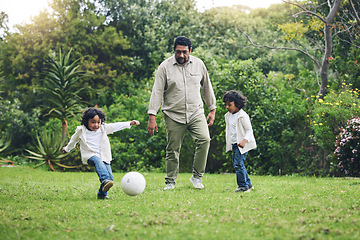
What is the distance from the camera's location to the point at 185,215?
401 cm

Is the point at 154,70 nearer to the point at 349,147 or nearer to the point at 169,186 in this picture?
the point at 349,147

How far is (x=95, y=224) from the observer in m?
3.76

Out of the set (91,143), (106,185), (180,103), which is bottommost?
(106,185)

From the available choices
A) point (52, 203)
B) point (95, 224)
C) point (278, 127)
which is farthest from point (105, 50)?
point (95, 224)

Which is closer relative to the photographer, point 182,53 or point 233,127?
point 233,127

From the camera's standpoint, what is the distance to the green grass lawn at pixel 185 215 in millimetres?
3395

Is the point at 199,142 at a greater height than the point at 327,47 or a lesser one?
lesser

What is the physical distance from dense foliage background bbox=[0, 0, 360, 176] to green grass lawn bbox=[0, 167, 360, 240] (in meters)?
3.68

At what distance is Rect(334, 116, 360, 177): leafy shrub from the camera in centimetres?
773

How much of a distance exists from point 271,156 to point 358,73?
10.7 feet

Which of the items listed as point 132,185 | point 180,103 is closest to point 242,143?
Result: point 180,103

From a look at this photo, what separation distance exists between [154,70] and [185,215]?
11913 millimetres

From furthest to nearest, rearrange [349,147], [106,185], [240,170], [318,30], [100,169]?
[318,30], [349,147], [240,170], [100,169], [106,185]

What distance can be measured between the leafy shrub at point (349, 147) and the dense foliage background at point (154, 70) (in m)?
0.03
